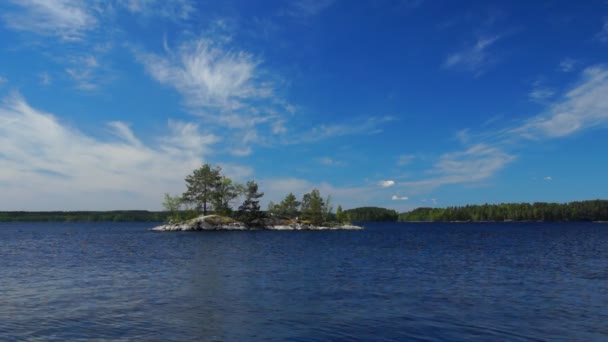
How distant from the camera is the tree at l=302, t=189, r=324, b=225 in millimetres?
192375

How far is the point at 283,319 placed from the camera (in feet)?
84.5

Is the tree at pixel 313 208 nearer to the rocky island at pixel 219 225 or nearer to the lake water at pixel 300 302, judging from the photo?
the rocky island at pixel 219 225

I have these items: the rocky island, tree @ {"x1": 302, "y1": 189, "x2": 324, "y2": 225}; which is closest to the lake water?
the rocky island

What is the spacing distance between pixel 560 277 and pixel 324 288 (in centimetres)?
2709

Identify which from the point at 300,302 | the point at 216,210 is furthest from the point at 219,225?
the point at 300,302

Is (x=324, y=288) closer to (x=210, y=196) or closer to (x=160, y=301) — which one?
(x=160, y=301)

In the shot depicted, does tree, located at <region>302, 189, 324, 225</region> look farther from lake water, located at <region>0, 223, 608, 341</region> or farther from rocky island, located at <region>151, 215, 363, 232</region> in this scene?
lake water, located at <region>0, 223, 608, 341</region>

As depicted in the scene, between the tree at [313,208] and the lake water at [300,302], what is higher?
the tree at [313,208]

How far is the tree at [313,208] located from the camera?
19238cm

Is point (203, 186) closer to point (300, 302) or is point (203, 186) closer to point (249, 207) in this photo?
point (249, 207)

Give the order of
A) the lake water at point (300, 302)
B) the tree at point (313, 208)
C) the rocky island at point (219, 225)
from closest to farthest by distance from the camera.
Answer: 1. the lake water at point (300, 302)
2. the rocky island at point (219, 225)
3. the tree at point (313, 208)

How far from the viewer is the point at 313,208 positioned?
636ft

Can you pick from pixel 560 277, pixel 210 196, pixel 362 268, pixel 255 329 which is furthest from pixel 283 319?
pixel 210 196

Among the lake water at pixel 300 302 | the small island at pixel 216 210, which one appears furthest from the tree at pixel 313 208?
the lake water at pixel 300 302
